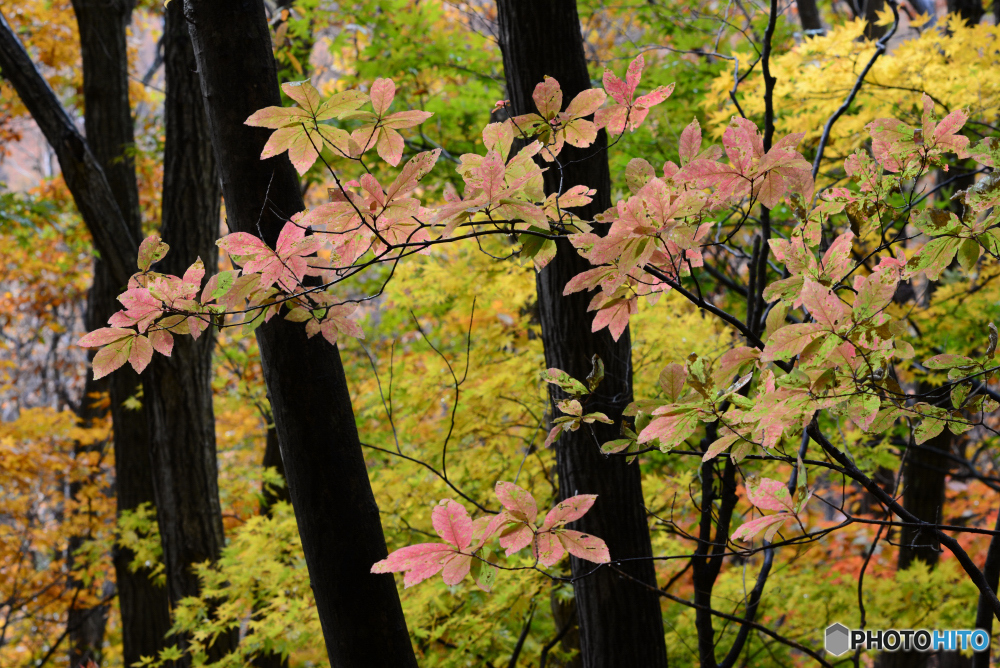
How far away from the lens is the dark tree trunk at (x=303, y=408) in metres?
1.36

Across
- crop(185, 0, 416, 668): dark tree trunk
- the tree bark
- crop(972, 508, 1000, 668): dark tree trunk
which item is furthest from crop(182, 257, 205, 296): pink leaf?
the tree bark

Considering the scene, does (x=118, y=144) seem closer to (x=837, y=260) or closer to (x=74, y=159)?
(x=74, y=159)

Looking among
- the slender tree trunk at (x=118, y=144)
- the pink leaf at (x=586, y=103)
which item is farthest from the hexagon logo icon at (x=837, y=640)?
the slender tree trunk at (x=118, y=144)

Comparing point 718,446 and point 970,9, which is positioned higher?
point 970,9

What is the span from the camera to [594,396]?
1984 millimetres

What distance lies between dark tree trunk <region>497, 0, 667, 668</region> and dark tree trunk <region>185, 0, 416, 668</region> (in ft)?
2.47

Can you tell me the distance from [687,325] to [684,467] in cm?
69

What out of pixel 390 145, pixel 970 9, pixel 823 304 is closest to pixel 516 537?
pixel 823 304

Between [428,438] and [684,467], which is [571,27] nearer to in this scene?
[684,467]

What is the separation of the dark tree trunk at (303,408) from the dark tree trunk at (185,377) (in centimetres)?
240

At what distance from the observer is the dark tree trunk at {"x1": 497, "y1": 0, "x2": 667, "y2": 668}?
1.95 meters

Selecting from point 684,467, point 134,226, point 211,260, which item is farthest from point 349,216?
point 134,226

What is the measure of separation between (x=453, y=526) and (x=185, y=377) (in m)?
3.30

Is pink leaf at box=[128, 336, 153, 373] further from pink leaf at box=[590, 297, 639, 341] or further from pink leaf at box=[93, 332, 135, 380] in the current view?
pink leaf at box=[590, 297, 639, 341]
